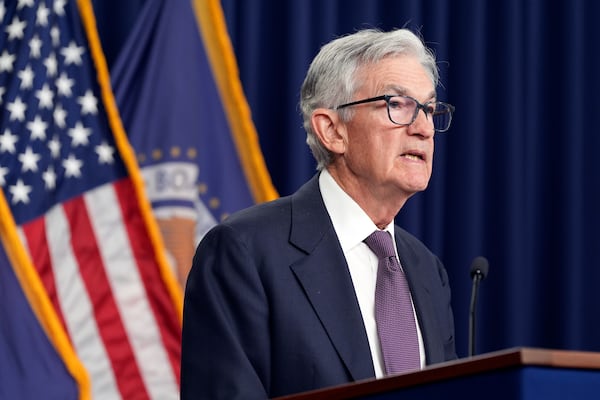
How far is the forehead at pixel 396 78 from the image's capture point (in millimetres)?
2410

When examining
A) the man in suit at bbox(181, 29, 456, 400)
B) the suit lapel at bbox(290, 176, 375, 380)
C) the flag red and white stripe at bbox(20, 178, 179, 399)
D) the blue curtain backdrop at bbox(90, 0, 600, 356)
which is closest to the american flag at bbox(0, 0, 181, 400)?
the flag red and white stripe at bbox(20, 178, 179, 399)

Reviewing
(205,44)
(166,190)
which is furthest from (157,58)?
(166,190)

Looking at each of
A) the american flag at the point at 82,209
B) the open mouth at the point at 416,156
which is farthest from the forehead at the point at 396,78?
the american flag at the point at 82,209

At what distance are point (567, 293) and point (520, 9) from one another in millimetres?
1187

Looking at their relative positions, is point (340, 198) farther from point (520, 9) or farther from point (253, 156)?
point (520, 9)

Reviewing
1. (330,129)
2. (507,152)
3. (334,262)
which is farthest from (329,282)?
(507,152)

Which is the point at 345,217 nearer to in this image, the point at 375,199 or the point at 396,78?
the point at 375,199

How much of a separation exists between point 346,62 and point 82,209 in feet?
4.68

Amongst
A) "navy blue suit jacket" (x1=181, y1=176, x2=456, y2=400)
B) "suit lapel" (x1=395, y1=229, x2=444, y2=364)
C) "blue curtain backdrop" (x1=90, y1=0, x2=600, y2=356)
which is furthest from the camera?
"blue curtain backdrop" (x1=90, y1=0, x2=600, y2=356)

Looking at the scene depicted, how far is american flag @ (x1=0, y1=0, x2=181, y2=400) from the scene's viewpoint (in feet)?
11.5

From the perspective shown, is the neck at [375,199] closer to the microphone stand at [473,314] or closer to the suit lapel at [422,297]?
the suit lapel at [422,297]

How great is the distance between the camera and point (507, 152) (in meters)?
4.50

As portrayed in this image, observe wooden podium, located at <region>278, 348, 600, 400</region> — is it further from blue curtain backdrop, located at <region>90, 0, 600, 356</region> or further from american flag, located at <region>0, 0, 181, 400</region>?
blue curtain backdrop, located at <region>90, 0, 600, 356</region>

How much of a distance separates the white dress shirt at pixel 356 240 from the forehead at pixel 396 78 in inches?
9.1
